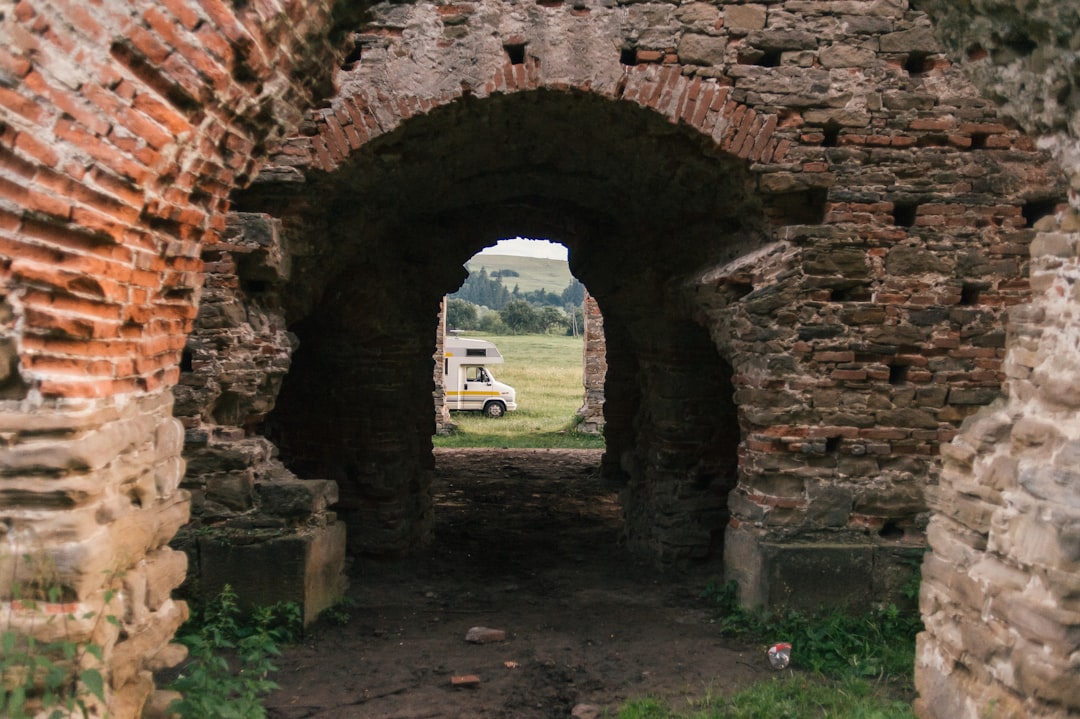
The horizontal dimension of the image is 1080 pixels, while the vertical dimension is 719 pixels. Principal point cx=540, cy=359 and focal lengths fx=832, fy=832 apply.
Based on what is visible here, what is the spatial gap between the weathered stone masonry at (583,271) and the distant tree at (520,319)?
46.8 m

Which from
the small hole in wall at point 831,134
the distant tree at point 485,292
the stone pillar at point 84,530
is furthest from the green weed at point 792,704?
the distant tree at point 485,292

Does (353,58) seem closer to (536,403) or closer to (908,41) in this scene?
(908,41)

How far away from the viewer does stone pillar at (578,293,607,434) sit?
1680 centimetres

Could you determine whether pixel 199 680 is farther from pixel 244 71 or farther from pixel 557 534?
pixel 557 534

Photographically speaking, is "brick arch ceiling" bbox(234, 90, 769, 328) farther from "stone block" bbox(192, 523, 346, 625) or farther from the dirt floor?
the dirt floor

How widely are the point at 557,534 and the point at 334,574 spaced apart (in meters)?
3.34

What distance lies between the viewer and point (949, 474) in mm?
3439

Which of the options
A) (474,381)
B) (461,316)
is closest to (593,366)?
(474,381)

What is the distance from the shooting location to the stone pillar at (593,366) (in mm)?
16797

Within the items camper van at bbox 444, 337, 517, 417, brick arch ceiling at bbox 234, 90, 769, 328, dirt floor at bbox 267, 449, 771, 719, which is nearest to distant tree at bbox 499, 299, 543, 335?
camper van at bbox 444, 337, 517, 417

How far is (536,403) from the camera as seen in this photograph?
1053 inches

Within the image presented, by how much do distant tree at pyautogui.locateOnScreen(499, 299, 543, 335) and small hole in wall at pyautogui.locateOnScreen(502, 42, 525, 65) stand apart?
49817 mm

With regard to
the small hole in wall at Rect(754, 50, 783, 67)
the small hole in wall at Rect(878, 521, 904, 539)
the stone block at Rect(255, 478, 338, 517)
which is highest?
the small hole in wall at Rect(754, 50, 783, 67)

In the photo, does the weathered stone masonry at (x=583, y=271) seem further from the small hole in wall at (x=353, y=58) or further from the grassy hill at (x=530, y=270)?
the grassy hill at (x=530, y=270)
